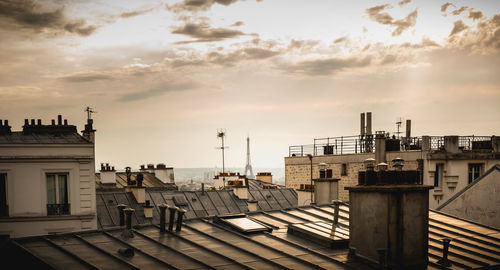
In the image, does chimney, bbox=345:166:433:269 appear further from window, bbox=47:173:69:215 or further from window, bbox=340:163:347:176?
window, bbox=340:163:347:176

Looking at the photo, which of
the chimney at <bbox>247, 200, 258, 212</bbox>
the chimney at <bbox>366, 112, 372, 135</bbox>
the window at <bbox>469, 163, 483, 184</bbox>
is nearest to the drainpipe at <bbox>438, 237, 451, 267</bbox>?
the chimney at <bbox>247, 200, 258, 212</bbox>

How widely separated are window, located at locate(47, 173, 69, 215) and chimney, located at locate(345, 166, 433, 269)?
735 inches

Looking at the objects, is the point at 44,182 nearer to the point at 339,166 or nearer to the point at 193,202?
the point at 193,202

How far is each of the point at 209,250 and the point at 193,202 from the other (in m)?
21.3

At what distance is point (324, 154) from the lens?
40.9m

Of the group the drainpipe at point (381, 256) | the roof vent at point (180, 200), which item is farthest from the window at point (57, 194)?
the drainpipe at point (381, 256)

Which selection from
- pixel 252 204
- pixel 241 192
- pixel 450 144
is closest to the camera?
pixel 252 204

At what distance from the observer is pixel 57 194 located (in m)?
26.4

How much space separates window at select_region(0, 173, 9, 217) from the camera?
25203 millimetres

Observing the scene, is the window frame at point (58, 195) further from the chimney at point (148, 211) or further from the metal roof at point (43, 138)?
the chimney at point (148, 211)

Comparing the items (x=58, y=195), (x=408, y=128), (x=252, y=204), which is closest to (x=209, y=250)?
(x=58, y=195)

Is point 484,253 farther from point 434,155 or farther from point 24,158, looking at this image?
point 24,158

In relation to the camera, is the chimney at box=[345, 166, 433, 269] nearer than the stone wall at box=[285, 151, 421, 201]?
Yes

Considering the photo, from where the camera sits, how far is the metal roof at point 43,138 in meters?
26.5
